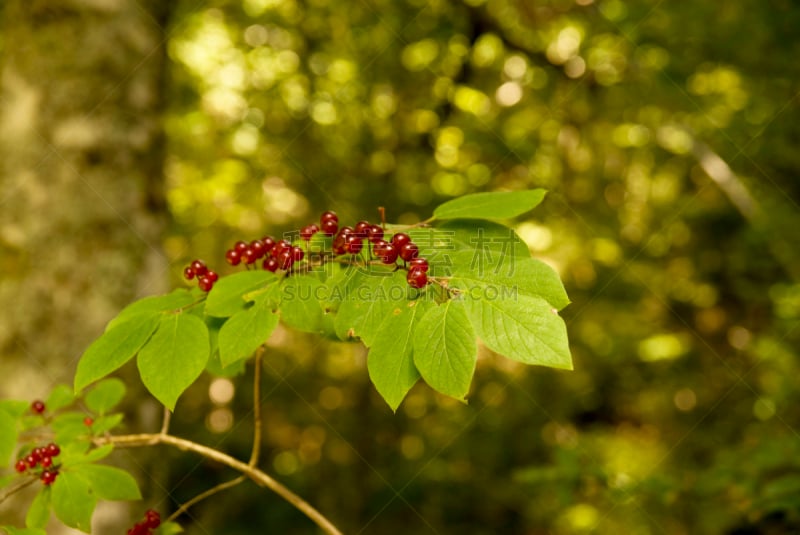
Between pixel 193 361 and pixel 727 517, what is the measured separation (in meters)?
4.12

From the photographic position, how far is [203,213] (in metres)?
6.52

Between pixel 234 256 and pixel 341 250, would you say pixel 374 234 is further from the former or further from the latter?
pixel 234 256

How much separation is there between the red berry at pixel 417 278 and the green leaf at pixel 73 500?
79cm

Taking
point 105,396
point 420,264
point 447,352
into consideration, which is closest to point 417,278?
point 420,264

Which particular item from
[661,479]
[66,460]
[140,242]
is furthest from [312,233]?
[661,479]

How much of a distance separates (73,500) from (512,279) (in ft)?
3.28

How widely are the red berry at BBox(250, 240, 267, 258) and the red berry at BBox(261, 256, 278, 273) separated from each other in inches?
1.5

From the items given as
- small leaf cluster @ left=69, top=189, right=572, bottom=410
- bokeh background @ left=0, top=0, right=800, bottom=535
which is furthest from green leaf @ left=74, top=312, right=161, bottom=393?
bokeh background @ left=0, top=0, right=800, bottom=535

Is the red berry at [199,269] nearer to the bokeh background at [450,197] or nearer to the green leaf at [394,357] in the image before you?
the green leaf at [394,357]

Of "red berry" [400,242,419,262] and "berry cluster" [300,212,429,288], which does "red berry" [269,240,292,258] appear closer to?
"berry cluster" [300,212,429,288]

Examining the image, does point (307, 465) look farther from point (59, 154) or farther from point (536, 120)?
point (59, 154)

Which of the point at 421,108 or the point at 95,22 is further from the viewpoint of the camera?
the point at 421,108

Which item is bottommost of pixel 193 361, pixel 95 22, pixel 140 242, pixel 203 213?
pixel 203 213

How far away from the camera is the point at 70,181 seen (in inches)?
90.8
